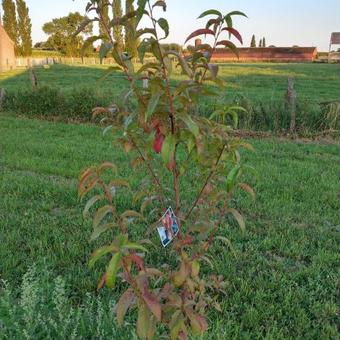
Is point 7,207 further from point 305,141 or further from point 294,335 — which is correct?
point 305,141

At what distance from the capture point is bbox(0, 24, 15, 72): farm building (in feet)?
141

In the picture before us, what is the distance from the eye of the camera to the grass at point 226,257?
255 centimetres

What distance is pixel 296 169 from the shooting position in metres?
6.38

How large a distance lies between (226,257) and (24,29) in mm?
61366

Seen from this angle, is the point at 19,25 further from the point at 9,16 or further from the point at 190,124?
the point at 190,124

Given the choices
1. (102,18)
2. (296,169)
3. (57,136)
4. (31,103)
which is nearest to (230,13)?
(102,18)

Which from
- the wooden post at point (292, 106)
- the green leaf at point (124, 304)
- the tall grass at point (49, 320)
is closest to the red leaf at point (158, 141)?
the green leaf at point (124, 304)

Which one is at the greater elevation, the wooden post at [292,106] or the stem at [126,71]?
the stem at [126,71]

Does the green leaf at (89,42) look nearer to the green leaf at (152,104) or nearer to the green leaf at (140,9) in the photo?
the green leaf at (140,9)

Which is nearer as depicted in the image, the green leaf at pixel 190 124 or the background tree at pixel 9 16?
the green leaf at pixel 190 124

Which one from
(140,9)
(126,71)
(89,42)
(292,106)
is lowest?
(292,106)

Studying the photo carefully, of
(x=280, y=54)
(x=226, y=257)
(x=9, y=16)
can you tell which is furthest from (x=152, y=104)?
(x=280, y=54)

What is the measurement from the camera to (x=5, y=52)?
44.2m

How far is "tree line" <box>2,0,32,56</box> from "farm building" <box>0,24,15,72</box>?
1099 cm
